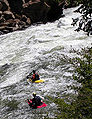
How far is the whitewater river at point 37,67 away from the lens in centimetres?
843

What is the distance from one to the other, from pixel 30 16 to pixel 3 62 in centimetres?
1391

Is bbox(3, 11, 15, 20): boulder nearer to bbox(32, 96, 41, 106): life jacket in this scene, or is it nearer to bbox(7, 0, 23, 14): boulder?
bbox(7, 0, 23, 14): boulder

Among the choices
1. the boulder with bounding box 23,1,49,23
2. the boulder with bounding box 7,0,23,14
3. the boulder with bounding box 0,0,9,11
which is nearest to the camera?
the boulder with bounding box 23,1,49,23

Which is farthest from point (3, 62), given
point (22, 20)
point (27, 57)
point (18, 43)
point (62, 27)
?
point (22, 20)

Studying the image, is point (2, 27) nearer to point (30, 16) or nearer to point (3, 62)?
point (30, 16)

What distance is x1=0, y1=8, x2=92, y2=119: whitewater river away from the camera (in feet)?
27.7

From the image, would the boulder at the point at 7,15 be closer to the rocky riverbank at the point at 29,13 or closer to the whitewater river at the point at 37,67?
the rocky riverbank at the point at 29,13

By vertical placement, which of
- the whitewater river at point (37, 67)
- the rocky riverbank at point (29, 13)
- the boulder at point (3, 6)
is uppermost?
the boulder at point (3, 6)

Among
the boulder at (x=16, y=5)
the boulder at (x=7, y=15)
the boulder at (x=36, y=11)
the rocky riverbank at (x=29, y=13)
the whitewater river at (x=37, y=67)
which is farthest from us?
the boulder at (x=16, y=5)

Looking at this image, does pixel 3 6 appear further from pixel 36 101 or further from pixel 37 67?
pixel 36 101

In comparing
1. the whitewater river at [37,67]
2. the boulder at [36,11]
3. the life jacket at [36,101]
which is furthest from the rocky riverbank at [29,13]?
the life jacket at [36,101]

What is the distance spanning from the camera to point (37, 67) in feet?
40.7

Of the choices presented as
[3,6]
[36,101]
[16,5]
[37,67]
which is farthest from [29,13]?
[36,101]

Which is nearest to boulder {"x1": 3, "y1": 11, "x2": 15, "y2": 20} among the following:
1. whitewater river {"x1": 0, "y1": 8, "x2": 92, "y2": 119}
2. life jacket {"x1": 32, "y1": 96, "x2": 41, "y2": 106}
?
whitewater river {"x1": 0, "y1": 8, "x2": 92, "y2": 119}
